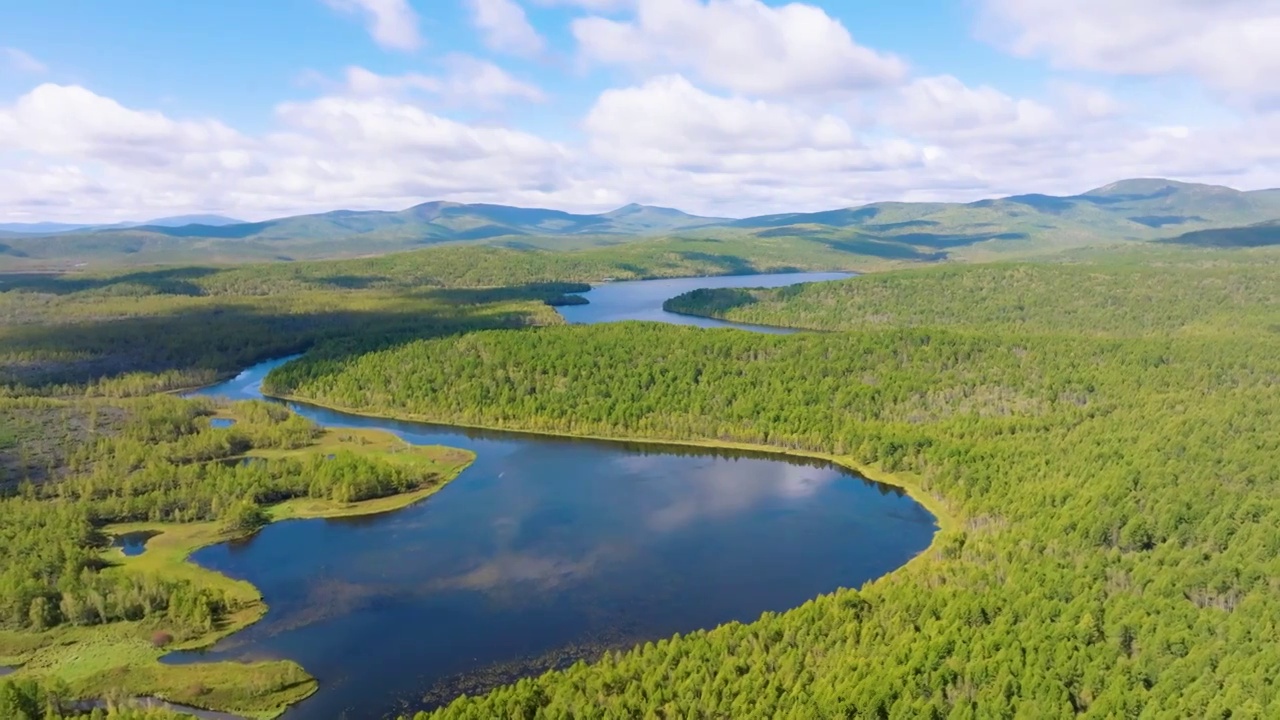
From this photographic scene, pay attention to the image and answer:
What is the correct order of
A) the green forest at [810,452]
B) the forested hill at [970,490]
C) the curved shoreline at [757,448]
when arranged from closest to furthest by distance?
the forested hill at [970,490] → the green forest at [810,452] → the curved shoreline at [757,448]

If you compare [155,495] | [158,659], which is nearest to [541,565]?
[158,659]

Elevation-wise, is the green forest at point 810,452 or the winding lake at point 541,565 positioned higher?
the green forest at point 810,452

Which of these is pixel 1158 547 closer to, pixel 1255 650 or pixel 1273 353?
pixel 1255 650

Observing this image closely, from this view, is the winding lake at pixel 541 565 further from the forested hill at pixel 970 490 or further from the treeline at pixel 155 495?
the treeline at pixel 155 495

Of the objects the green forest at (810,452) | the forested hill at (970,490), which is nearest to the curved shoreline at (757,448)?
the green forest at (810,452)

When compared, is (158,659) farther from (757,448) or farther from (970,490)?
(970,490)

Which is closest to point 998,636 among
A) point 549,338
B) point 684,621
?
point 684,621
